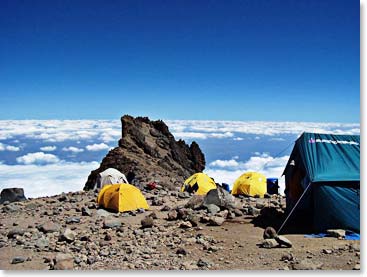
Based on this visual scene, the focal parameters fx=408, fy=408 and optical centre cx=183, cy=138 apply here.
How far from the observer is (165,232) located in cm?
984

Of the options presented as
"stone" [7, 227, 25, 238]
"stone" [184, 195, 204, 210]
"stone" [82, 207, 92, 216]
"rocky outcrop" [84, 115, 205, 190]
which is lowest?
"stone" [7, 227, 25, 238]

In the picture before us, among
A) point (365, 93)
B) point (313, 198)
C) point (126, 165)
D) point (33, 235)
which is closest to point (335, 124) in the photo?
point (313, 198)

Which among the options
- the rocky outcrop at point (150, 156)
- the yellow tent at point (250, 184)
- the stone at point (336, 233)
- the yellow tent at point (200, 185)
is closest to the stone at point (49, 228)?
the stone at point (336, 233)

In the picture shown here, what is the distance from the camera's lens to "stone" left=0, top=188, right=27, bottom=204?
54.3 ft

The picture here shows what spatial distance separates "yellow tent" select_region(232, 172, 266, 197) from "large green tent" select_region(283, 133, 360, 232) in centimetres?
764

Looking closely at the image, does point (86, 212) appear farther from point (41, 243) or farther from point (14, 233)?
point (41, 243)

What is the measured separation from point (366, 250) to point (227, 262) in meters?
2.40

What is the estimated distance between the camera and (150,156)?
27.2 metres

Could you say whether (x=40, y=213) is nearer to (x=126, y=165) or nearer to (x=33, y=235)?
(x=33, y=235)

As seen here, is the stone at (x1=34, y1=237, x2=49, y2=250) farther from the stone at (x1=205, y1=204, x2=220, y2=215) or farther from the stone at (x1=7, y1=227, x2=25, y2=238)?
the stone at (x1=205, y1=204, x2=220, y2=215)

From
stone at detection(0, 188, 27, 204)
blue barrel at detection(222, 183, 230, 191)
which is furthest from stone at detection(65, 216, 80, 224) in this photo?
blue barrel at detection(222, 183, 230, 191)

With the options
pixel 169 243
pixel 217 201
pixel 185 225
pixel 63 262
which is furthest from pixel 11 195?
pixel 63 262

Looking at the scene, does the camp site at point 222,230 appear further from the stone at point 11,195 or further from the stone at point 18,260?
the stone at point 11,195

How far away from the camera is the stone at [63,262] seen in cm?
706
